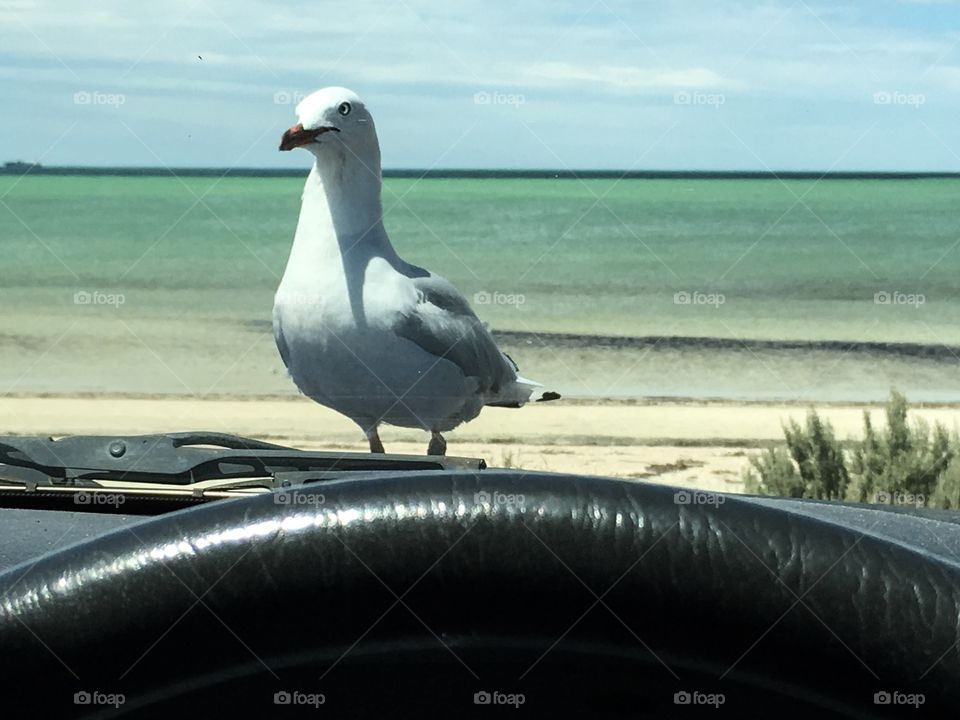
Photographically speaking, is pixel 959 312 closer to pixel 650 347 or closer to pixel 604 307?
pixel 604 307

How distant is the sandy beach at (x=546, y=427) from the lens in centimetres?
962

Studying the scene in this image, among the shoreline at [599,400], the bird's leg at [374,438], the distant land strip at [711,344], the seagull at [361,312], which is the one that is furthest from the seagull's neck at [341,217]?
the distant land strip at [711,344]

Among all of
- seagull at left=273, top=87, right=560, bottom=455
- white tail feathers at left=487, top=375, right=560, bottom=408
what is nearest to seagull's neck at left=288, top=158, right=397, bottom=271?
seagull at left=273, top=87, right=560, bottom=455

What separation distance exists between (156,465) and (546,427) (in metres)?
9.37

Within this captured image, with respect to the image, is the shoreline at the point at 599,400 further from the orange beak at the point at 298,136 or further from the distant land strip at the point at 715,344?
the orange beak at the point at 298,136

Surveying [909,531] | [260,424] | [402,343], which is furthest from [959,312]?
[909,531]

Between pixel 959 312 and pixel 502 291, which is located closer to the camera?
pixel 959 312

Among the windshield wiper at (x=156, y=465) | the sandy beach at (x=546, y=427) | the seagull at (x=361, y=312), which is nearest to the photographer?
the windshield wiper at (x=156, y=465)

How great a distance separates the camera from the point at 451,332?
5879mm

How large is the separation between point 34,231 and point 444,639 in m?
38.6

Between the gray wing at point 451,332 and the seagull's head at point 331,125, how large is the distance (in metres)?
0.64

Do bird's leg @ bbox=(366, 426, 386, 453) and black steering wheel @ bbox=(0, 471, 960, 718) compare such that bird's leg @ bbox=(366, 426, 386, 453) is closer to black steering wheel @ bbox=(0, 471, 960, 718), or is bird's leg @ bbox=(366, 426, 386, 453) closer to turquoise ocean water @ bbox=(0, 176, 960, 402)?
black steering wheel @ bbox=(0, 471, 960, 718)

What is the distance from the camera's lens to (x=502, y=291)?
24.6 m

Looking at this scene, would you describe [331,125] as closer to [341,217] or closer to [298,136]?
[298,136]
